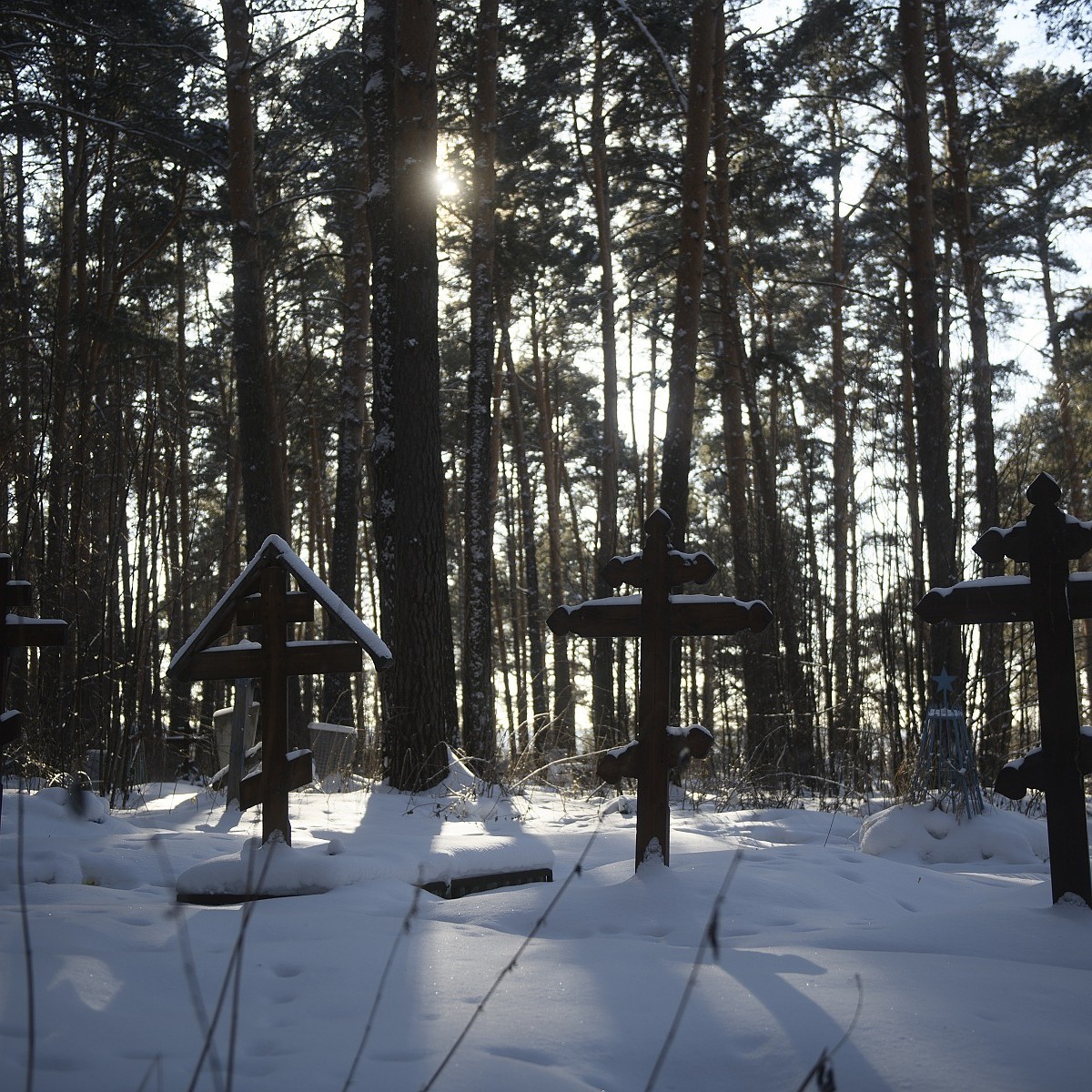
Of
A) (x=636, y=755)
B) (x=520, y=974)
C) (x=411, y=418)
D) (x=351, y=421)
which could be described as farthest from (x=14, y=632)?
(x=351, y=421)

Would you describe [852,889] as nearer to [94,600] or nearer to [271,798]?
[271,798]

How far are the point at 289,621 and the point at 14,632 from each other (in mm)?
977

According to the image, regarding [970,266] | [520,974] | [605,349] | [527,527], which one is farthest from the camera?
[527,527]

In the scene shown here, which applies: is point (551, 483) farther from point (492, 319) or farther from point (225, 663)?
point (225, 663)

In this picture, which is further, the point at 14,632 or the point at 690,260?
the point at 690,260

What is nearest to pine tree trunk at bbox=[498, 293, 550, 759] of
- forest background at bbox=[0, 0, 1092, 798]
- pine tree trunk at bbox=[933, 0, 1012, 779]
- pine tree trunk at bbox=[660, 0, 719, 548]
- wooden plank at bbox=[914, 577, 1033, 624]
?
forest background at bbox=[0, 0, 1092, 798]

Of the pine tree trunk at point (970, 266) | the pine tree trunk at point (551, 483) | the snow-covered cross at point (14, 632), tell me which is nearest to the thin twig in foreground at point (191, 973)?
the snow-covered cross at point (14, 632)

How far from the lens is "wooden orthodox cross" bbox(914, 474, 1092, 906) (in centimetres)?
359

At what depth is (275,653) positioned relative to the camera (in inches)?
158

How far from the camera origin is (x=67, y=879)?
12.6ft

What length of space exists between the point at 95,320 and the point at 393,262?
4.57 m

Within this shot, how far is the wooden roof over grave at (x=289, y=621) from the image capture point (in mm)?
4012

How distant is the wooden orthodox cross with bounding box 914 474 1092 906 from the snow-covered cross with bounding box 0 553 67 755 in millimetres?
3443

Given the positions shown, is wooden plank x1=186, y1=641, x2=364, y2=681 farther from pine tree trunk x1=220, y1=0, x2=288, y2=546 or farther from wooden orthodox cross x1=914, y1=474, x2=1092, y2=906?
pine tree trunk x1=220, y1=0, x2=288, y2=546
